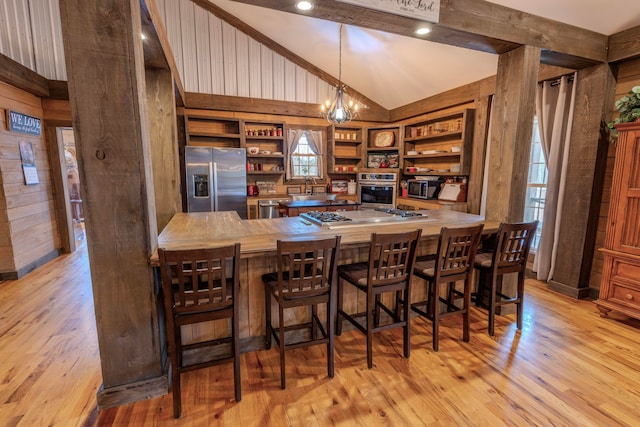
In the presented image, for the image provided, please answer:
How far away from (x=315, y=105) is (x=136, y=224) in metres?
4.97

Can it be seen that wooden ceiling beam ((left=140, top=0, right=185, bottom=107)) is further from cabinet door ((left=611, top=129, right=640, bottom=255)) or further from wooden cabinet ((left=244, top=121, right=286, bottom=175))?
cabinet door ((left=611, top=129, right=640, bottom=255))

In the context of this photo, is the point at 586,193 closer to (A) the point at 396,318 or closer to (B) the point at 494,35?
(B) the point at 494,35

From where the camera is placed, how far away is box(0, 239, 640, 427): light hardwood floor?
1660 millimetres

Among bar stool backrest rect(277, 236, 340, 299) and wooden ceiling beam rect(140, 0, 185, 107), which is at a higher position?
wooden ceiling beam rect(140, 0, 185, 107)

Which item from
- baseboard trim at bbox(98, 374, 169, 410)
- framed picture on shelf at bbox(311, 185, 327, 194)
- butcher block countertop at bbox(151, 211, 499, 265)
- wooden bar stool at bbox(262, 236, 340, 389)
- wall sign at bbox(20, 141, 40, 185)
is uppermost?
wall sign at bbox(20, 141, 40, 185)

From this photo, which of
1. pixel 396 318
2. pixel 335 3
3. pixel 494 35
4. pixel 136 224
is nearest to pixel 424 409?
pixel 396 318

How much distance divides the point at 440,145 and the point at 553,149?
1887 mm

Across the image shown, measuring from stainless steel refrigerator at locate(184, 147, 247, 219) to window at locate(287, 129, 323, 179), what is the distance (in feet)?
3.54

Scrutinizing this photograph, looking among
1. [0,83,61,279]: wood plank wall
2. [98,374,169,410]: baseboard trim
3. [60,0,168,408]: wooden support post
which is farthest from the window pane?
[98,374,169,410]: baseboard trim

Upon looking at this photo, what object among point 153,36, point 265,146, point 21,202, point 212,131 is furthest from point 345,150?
point 21,202

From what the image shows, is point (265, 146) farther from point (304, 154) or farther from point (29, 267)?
point (29, 267)

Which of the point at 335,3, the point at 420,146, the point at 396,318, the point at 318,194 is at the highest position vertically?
the point at 335,3

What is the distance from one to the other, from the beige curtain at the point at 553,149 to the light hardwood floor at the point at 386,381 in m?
0.99

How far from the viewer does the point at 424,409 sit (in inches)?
67.4
